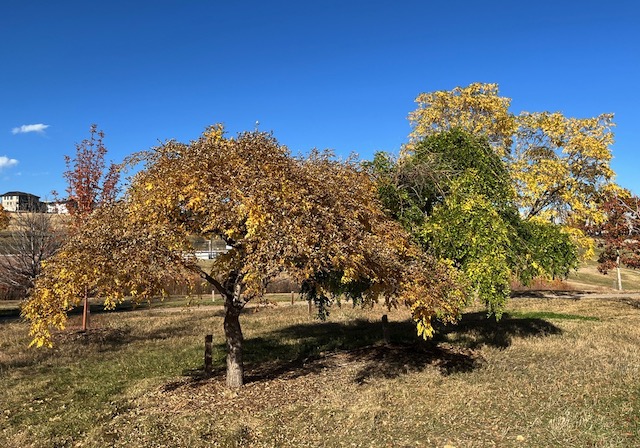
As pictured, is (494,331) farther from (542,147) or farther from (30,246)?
(30,246)

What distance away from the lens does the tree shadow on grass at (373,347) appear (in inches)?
563

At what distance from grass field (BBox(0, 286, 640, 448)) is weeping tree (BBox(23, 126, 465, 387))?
2143mm

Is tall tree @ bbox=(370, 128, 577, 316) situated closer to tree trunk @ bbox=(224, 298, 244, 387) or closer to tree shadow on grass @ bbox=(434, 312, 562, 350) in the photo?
tree shadow on grass @ bbox=(434, 312, 562, 350)

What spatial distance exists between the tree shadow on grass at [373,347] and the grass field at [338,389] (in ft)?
0.23

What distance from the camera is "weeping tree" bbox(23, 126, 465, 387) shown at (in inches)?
348

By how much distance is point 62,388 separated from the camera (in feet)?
42.2

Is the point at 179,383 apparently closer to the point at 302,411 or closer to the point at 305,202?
the point at 302,411

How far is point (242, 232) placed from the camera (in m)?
10.5

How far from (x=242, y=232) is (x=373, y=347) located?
30.5ft

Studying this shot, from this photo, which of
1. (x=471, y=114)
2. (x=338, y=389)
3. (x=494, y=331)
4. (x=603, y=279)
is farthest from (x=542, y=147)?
(x=603, y=279)

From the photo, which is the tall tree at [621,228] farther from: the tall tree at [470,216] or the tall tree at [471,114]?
the tall tree at [470,216]

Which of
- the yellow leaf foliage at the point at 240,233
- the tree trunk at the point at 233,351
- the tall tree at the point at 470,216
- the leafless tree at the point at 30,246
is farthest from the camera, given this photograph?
the leafless tree at the point at 30,246

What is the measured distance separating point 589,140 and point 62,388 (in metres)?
27.6

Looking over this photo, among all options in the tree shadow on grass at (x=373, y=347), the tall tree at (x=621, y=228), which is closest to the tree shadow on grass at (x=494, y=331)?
the tree shadow on grass at (x=373, y=347)
